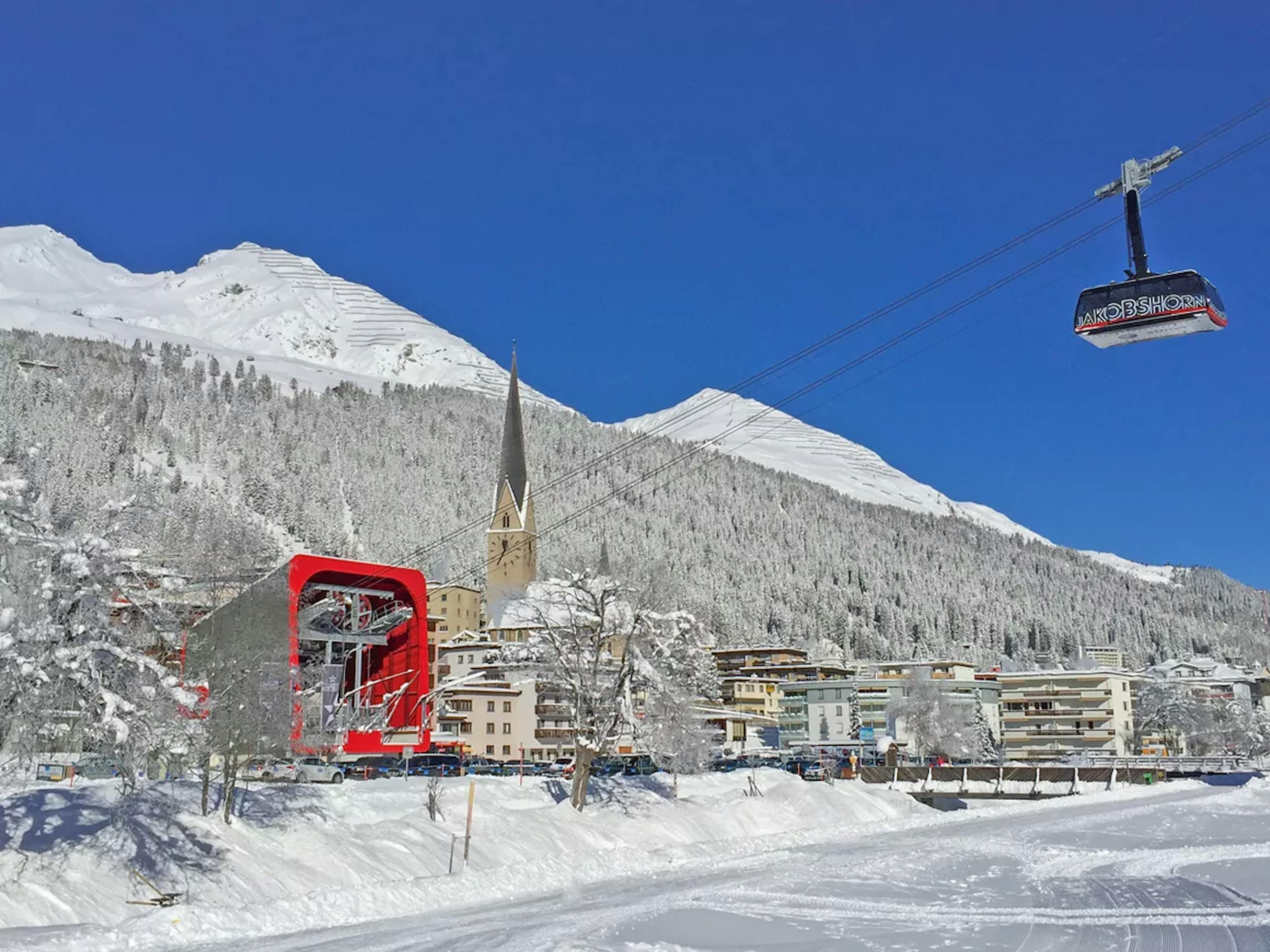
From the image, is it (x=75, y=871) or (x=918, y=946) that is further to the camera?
(x=75, y=871)

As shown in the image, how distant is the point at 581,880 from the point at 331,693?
31.4 meters

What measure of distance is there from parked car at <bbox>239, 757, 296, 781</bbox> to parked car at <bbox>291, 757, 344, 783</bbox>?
215 mm

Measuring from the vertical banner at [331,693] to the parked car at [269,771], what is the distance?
773cm

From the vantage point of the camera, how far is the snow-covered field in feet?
76.5

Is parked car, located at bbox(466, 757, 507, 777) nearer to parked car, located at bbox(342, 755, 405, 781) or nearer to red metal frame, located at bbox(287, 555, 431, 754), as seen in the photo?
red metal frame, located at bbox(287, 555, 431, 754)

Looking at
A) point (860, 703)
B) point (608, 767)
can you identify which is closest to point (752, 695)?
point (860, 703)

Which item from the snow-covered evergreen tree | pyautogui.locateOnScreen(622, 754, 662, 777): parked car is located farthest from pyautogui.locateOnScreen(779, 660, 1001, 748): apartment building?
the snow-covered evergreen tree

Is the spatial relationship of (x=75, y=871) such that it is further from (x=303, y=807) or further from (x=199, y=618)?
(x=303, y=807)

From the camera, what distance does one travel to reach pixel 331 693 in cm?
6178

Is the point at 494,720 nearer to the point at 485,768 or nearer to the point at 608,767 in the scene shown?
the point at 608,767

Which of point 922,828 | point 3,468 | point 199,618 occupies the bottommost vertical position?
point 922,828

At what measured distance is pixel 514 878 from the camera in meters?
32.1

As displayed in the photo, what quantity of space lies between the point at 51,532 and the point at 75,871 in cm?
793

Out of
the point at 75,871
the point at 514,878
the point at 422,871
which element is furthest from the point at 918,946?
the point at 75,871
